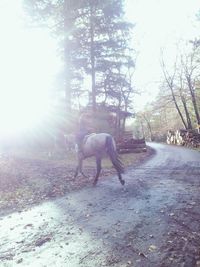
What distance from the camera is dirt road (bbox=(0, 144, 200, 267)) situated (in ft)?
17.0

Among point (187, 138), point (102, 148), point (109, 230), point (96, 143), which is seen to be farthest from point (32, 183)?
point (187, 138)

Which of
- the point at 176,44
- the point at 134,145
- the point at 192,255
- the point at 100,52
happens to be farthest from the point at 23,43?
the point at 176,44

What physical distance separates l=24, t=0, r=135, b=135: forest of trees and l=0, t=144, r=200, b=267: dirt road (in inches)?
665

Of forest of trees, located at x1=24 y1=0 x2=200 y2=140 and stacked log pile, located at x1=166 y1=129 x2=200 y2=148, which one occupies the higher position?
forest of trees, located at x1=24 y1=0 x2=200 y2=140

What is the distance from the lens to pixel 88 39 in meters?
28.4

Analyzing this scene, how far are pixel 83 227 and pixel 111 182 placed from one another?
19.6 feet

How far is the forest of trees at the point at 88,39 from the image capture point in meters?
24.3

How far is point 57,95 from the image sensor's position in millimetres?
29375

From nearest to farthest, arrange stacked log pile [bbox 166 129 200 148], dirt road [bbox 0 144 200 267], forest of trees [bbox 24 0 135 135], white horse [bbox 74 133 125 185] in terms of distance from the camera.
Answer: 1. dirt road [bbox 0 144 200 267]
2. white horse [bbox 74 133 125 185]
3. forest of trees [bbox 24 0 135 135]
4. stacked log pile [bbox 166 129 200 148]

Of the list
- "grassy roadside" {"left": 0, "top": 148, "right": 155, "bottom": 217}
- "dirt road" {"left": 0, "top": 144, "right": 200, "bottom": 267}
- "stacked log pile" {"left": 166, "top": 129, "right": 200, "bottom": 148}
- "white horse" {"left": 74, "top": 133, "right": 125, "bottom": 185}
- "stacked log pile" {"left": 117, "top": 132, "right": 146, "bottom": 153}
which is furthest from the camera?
"stacked log pile" {"left": 166, "top": 129, "right": 200, "bottom": 148}

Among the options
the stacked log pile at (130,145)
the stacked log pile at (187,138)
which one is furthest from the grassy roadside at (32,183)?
the stacked log pile at (187,138)

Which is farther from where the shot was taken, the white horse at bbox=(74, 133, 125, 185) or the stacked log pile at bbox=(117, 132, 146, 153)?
the stacked log pile at bbox=(117, 132, 146, 153)

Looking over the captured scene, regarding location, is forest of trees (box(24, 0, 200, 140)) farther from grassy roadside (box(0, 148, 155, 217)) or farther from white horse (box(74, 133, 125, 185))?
white horse (box(74, 133, 125, 185))

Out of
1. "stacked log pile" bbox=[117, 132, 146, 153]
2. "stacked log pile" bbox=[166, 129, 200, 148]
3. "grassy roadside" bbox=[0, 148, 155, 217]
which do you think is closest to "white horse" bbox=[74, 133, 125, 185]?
"grassy roadside" bbox=[0, 148, 155, 217]
